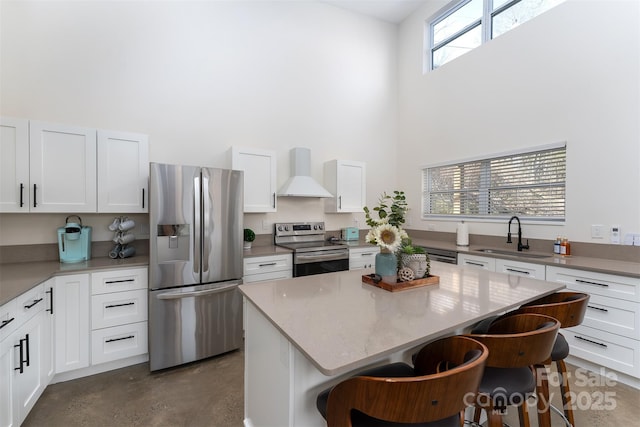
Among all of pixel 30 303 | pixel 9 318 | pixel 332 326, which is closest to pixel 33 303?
pixel 30 303

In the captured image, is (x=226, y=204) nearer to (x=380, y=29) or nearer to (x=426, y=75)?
(x=426, y=75)

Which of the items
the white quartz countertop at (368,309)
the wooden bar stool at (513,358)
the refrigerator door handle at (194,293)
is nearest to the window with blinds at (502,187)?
the white quartz countertop at (368,309)

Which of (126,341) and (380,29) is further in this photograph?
(380,29)

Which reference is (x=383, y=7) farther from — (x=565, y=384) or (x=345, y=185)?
(x=565, y=384)

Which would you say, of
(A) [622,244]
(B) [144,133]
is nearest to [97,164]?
(B) [144,133]

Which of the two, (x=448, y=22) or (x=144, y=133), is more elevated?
(x=448, y=22)

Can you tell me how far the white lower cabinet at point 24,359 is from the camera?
1522 millimetres

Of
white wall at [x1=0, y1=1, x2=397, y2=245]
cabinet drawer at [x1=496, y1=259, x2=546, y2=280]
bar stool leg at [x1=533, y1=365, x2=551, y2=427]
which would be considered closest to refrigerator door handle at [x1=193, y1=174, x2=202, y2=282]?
white wall at [x1=0, y1=1, x2=397, y2=245]

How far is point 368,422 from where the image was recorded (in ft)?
3.24

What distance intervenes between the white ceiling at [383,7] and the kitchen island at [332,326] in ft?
14.1

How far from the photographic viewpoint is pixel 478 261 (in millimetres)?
3059

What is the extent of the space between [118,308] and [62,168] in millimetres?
1272

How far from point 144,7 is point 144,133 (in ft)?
4.40

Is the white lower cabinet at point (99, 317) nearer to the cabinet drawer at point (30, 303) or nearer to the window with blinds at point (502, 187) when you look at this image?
the cabinet drawer at point (30, 303)
